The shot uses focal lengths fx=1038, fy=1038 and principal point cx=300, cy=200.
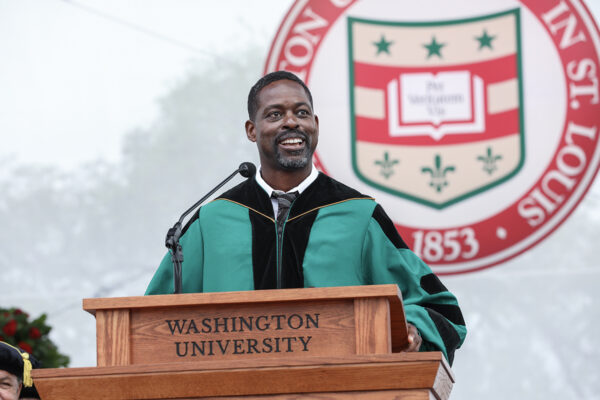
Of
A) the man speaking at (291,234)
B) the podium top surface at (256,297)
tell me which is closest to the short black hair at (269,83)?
the man speaking at (291,234)

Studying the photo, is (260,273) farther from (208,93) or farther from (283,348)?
(208,93)

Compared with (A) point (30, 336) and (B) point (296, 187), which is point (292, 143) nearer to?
(B) point (296, 187)

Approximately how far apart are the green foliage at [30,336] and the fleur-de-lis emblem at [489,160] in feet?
8.40

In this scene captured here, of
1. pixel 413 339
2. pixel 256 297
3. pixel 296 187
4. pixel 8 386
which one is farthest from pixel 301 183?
pixel 8 386

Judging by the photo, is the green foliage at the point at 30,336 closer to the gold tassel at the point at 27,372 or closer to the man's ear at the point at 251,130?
the gold tassel at the point at 27,372

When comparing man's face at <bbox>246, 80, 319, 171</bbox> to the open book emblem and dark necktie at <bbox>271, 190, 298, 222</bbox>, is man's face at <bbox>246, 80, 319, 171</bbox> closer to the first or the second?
dark necktie at <bbox>271, 190, 298, 222</bbox>

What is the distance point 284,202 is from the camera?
298 cm

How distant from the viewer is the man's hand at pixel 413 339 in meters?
2.48

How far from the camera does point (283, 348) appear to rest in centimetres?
227

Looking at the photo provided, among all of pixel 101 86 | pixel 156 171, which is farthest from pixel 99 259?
pixel 101 86

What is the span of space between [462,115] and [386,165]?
0.53 metres

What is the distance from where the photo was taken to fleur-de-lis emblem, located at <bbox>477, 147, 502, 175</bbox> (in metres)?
5.95

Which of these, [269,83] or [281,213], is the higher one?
[269,83]

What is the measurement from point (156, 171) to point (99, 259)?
63 cm
